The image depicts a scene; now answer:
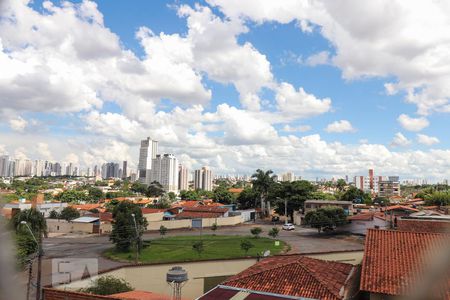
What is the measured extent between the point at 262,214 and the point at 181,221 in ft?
58.5

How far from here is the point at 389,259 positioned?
13.0 meters

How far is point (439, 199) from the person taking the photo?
62531 mm

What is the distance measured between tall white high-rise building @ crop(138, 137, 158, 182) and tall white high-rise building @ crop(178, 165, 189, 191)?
13.6 m

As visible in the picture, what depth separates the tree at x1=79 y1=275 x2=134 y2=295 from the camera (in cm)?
1461

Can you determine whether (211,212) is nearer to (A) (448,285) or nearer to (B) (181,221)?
(B) (181,221)

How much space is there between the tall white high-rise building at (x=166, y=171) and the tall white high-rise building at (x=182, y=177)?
596 centimetres

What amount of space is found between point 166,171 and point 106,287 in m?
142

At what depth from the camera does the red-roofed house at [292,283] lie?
495 inches

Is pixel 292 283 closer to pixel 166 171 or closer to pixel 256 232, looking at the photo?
pixel 256 232

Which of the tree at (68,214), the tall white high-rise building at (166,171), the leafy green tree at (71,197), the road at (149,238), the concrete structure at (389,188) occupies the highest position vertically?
the tall white high-rise building at (166,171)

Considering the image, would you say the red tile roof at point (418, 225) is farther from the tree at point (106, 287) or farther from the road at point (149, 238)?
the tree at point (106, 287)

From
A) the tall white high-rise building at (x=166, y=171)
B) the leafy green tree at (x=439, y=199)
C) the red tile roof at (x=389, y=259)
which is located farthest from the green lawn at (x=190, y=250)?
the tall white high-rise building at (x=166, y=171)

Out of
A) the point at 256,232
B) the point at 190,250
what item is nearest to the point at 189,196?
the point at 256,232

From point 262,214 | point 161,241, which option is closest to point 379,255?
point 161,241
